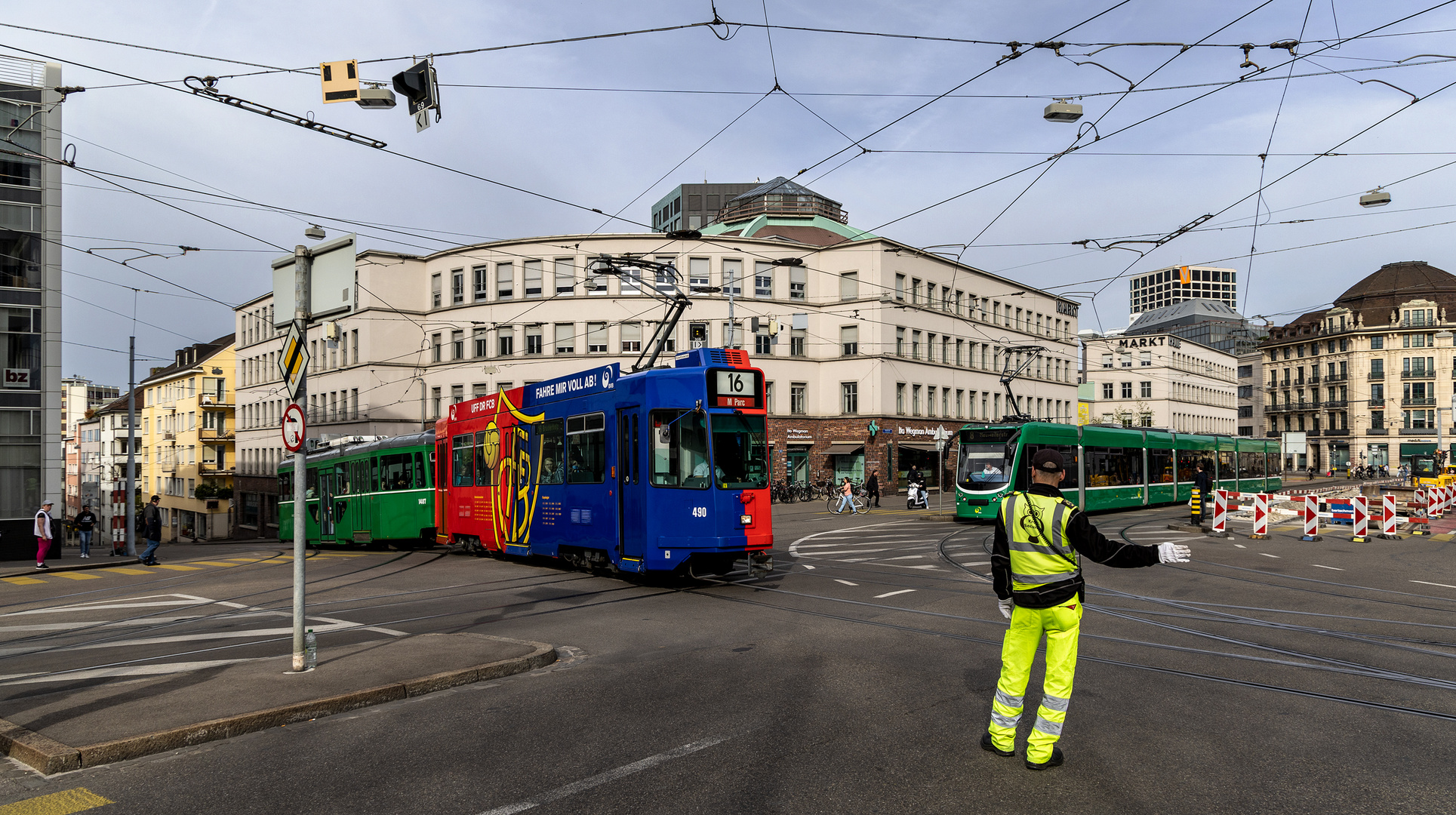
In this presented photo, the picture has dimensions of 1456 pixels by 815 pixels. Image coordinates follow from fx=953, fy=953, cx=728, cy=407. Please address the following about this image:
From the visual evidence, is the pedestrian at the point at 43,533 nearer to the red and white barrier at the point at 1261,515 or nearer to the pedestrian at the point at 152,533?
the pedestrian at the point at 152,533

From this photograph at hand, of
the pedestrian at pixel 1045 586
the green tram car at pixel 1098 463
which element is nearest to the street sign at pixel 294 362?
the pedestrian at pixel 1045 586

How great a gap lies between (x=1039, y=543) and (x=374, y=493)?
21.4 metres

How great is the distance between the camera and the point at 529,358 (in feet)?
163

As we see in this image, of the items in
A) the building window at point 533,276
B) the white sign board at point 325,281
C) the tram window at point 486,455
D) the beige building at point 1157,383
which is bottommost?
the tram window at point 486,455

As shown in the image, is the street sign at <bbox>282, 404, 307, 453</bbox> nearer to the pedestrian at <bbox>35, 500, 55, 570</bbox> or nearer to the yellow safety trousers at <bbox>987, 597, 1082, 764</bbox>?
the yellow safety trousers at <bbox>987, 597, 1082, 764</bbox>

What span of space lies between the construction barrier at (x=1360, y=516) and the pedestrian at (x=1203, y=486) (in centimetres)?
415

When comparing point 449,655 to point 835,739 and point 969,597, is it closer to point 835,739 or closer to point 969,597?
point 835,739

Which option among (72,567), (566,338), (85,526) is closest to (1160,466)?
(566,338)

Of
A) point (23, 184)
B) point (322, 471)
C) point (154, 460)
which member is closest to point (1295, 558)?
point (322, 471)

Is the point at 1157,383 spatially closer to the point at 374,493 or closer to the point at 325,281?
the point at 374,493

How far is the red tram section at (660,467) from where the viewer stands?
1290cm

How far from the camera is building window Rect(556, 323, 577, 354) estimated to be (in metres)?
49.3

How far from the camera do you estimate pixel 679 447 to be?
12977mm

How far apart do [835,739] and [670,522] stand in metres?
7.24
